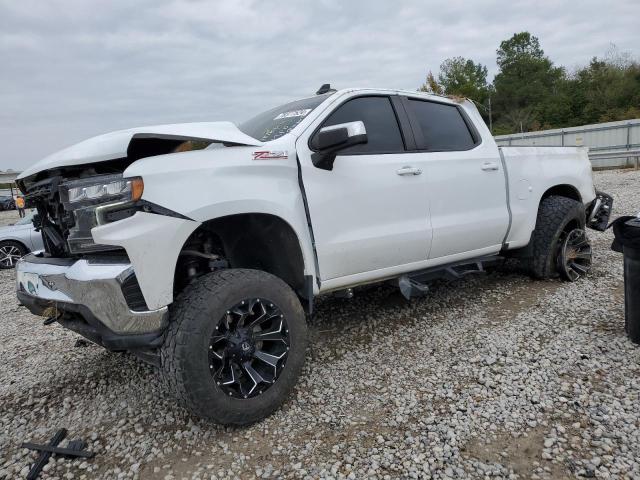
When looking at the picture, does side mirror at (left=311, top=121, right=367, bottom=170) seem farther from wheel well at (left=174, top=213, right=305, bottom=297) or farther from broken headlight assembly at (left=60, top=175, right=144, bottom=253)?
broken headlight assembly at (left=60, top=175, right=144, bottom=253)

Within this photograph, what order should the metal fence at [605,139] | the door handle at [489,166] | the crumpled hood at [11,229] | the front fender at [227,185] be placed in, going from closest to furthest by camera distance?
the front fender at [227,185], the door handle at [489,166], the crumpled hood at [11,229], the metal fence at [605,139]

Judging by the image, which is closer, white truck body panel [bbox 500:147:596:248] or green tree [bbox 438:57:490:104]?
white truck body panel [bbox 500:147:596:248]

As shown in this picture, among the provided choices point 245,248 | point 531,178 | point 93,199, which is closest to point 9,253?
point 245,248

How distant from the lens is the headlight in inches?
89.3

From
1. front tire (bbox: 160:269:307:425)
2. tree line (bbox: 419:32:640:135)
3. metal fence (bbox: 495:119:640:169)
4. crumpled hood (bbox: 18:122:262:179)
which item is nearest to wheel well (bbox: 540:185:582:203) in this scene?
front tire (bbox: 160:269:307:425)

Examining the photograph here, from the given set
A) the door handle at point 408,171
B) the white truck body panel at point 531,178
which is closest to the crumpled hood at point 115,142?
the door handle at point 408,171

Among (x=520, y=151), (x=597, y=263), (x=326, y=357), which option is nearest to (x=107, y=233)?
(x=326, y=357)

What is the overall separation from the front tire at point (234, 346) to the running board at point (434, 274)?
111cm

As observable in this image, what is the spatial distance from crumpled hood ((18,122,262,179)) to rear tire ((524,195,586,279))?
329 centimetres

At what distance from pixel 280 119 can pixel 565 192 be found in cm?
341

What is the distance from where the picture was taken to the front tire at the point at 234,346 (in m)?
2.35

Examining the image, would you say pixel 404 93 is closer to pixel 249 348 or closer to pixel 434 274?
pixel 434 274

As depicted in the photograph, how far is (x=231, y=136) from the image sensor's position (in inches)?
106

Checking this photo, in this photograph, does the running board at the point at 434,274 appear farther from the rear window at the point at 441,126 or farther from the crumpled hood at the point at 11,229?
the crumpled hood at the point at 11,229
